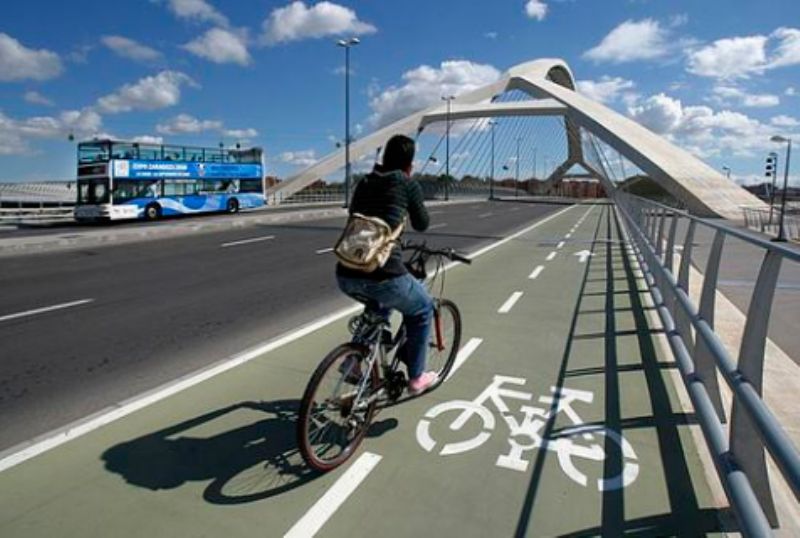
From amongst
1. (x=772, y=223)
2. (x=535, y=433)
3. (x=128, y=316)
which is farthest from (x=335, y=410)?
(x=772, y=223)

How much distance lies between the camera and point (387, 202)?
3.44 m

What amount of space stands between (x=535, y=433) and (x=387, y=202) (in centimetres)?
195

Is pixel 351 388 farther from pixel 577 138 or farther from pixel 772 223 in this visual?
pixel 577 138

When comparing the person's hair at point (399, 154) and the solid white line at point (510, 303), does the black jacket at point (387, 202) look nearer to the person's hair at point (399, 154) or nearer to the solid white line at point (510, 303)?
the person's hair at point (399, 154)

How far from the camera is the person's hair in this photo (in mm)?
3527

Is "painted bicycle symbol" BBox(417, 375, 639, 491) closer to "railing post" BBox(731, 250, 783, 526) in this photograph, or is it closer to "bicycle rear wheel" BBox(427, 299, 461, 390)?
"bicycle rear wheel" BBox(427, 299, 461, 390)

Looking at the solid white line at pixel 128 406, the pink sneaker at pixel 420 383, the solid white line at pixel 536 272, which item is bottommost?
the solid white line at pixel 128 406

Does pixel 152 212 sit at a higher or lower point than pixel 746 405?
higher

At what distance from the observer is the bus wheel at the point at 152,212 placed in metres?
27.7

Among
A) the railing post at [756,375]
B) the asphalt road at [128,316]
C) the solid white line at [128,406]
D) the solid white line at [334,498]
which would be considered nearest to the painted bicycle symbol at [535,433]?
the solid white line at [334,498]

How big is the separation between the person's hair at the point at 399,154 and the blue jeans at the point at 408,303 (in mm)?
732

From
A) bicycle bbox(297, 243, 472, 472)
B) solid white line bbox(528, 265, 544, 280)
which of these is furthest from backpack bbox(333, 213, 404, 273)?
solid white line bbox(528, 265, 544, 280)

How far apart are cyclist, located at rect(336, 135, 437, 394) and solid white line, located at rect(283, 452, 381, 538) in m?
0.98

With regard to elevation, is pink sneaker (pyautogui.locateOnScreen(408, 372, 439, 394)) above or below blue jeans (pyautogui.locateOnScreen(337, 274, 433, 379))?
below
